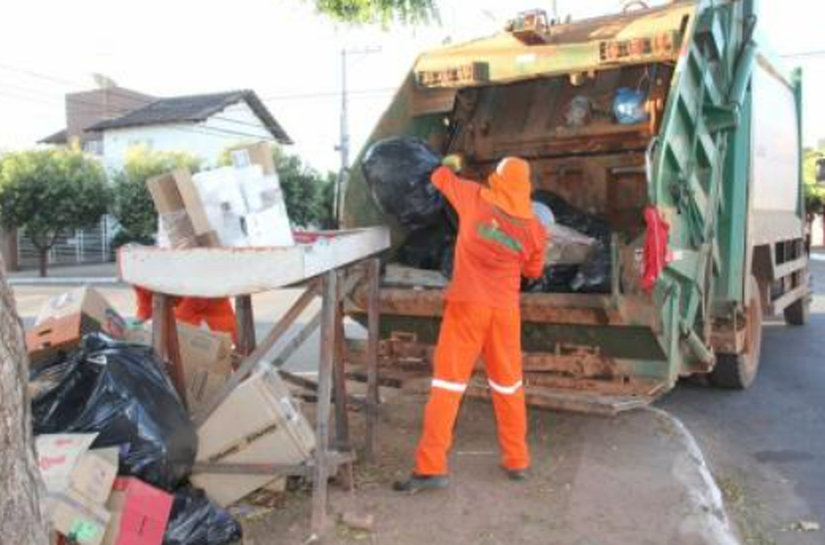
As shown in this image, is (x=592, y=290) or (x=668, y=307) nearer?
(x=668, y=307)

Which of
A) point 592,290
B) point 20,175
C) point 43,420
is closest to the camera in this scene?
point 43,420

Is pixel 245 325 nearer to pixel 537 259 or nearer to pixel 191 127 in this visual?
pixel 537 259

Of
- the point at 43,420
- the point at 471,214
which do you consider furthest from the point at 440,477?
the point at 43,420

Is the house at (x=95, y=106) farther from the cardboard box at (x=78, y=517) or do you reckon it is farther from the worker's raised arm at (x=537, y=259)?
the cardboard box at (x=78, y=517)

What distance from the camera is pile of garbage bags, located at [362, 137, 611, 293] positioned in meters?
4.70

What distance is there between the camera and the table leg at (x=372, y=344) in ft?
13.7

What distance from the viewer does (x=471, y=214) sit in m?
3.93

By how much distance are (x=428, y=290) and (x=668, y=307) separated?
127 centimetres

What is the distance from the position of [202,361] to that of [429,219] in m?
1.58

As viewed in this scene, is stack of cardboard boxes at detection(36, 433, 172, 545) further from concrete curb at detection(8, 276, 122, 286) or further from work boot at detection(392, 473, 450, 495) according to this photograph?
concrete curb at detection(8, 276, 122, 286)

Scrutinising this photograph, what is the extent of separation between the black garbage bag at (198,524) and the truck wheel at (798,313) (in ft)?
23.9

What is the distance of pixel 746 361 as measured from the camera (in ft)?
20.1

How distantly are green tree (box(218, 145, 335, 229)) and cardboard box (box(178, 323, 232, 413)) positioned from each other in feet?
66.6

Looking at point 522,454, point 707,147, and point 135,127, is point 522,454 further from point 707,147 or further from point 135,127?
point 135,127
